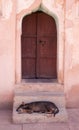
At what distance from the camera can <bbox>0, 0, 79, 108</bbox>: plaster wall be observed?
802 cm

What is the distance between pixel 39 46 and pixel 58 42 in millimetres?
829

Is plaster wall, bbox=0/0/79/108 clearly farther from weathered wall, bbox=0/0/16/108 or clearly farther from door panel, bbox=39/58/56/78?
door panel, bbox=39/58/56/78

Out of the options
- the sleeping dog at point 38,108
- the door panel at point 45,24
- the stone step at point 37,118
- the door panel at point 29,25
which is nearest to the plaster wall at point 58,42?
the door panel at point 45,24

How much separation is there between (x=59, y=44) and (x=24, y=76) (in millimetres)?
1433

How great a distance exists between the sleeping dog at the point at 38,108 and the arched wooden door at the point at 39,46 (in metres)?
1.51

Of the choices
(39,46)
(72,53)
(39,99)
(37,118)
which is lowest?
(37,118)

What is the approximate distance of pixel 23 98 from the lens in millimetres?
7867

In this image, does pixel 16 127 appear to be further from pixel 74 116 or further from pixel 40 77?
pixel 40 77

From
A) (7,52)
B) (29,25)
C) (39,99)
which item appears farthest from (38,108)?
(29,25)

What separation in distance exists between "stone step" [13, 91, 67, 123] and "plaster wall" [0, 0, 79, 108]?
1.22 ft

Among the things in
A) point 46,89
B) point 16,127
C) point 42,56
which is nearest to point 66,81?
point 46,89

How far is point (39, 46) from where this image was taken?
29.3ft

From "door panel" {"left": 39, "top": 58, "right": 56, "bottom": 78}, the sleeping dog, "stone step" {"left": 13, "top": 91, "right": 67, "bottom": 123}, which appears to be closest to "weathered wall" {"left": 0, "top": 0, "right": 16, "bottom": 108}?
"stone step" {"left": 13, "top": 91, "right": 67, "bottom": 123}

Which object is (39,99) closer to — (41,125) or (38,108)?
(38,108)
